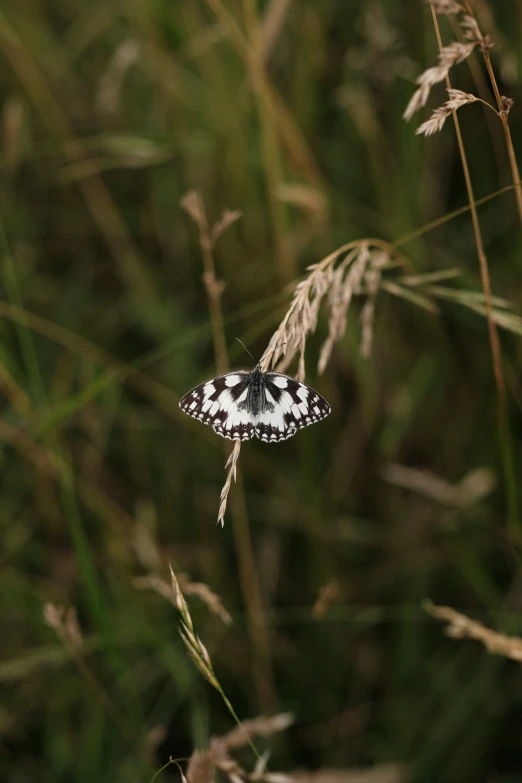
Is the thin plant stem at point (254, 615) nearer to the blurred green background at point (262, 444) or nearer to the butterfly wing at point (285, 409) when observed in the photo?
the blurred green background at point (262, 444)

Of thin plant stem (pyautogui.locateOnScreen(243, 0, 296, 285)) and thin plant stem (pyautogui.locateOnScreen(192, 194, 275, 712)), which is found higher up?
thin plant stem (pyautogui.locateOnScreen(243, 0, 296, 285))

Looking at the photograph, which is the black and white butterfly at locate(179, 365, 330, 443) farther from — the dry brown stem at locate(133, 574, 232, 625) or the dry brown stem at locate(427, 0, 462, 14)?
the dry brown stem at locate(427, 0, 462, 14)

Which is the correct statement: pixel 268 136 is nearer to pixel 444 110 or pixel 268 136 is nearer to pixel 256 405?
pixel 256 405

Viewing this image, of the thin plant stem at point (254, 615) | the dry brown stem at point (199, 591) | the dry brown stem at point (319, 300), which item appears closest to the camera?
the dry brown stem at point (319, 300)

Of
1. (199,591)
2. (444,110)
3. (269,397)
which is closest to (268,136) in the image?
(269,397)

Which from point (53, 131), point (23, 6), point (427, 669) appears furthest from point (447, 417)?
point (23, 6)

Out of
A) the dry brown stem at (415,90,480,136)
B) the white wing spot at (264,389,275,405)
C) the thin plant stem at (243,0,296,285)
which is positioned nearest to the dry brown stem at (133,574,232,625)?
the white wing spot at (264,389,275,405)

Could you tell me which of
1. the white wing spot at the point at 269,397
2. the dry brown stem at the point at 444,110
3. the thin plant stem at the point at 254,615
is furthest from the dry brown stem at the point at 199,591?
the dry brown stem at the point at 444,110
